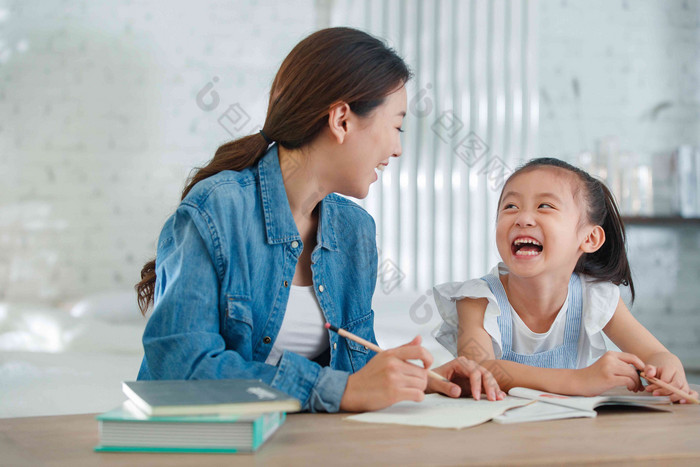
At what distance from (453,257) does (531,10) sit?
1202 millimetres

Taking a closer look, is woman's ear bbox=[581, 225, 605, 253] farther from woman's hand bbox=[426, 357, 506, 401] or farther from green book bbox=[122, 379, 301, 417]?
green book bbox=[122, 379, 301, 417]

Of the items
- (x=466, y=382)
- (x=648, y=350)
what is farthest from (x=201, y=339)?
(x=648, y=350)

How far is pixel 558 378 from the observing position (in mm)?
1006

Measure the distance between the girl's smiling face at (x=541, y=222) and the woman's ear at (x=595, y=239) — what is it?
0.02 meters

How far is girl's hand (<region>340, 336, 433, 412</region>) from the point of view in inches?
31.4

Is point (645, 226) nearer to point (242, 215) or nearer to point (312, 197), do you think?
point (312, 197)

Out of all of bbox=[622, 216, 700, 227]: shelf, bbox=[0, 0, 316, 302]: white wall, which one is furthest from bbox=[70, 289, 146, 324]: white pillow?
bbox=[622, 216, 700, 227]: shelf

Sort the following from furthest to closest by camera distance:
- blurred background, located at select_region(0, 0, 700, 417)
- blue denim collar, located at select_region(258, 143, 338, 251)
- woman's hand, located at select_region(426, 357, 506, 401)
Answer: blurred background, located at select_region(0, 0, 700, 417), blue denim collar, located at select_region(258, 143, 338, 251), woman's hand, located at select_region(426, 357, 506, 401)

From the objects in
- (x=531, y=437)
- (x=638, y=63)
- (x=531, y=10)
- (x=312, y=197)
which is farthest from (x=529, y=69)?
(x=531, y=437)

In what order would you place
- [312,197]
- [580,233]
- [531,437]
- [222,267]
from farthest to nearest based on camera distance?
[580,233] < [312,197] < [222,267] < [531,437]

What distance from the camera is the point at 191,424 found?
61cm

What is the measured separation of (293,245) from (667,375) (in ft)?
2.05

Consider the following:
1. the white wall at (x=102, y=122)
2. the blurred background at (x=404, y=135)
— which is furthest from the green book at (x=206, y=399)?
the white wall at (x=102, y=122)

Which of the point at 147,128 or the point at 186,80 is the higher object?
the point at 186,80
